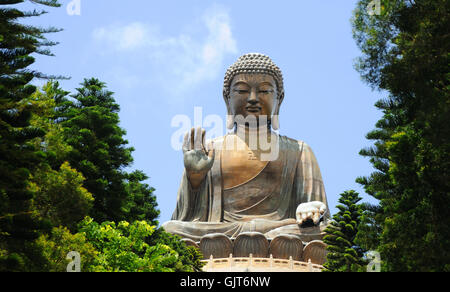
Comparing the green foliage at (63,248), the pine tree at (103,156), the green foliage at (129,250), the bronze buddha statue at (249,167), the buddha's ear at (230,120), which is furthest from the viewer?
the buddha's ear at (230,120)

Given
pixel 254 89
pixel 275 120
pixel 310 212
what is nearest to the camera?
pixel 310 212

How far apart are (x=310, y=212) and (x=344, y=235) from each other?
2.72 m

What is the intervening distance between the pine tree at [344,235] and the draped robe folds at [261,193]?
3.41 m

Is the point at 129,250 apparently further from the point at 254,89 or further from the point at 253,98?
the point at 254,89

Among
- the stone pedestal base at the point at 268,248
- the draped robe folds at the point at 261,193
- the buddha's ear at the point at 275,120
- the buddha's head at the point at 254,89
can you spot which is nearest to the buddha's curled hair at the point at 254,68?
the buddha's head at the point at 254,89

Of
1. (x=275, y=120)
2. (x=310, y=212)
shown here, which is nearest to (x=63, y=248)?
(x=310, y=212)

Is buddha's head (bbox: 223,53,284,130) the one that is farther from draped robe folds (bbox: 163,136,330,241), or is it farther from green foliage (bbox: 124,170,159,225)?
green foliage (bbox: 124,170,159,225)

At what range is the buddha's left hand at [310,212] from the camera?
19.9 meters

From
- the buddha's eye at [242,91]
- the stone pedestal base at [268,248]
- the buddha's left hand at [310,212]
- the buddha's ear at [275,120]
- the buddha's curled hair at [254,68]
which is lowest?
the stone pedestal base at [268,248]

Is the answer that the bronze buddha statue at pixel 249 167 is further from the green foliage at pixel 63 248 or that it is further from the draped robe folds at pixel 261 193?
the green foliage at pixel 63 248

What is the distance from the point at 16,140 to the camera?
1596cm

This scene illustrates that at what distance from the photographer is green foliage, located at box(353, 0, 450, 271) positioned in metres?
13.8

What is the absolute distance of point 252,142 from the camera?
22.1 m
